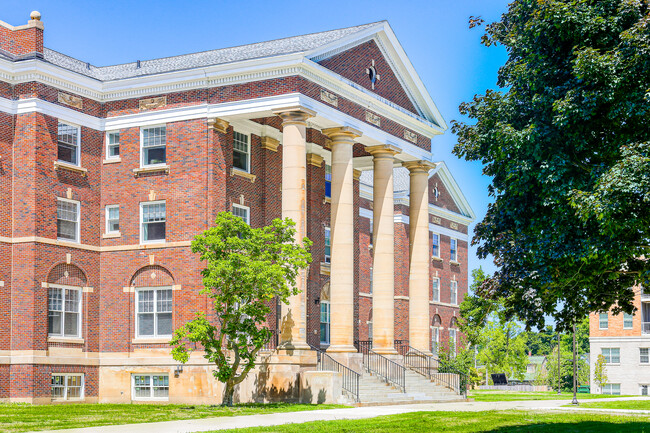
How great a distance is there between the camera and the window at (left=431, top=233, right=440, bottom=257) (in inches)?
2643

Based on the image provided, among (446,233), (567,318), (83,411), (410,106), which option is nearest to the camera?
(567,318)

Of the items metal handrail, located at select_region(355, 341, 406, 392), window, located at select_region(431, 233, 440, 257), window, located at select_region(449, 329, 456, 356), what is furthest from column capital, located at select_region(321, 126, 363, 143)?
window, located at select_region(449, 329, 456, 356)

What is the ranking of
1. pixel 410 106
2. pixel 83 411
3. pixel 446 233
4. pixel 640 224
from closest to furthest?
pixel 640 224, pixel 83 411, pixel 410 106, pixel 446 233

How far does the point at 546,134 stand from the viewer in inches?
732

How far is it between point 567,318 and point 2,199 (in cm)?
2282

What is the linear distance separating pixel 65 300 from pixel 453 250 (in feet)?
133

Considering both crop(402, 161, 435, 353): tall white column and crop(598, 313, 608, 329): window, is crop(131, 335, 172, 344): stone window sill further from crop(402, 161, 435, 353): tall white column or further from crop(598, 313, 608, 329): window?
crop(598, 313, 608, 329): window

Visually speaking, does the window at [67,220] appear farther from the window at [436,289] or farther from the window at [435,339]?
the window at [436,289]

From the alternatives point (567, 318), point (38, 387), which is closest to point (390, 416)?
point (567, 318)

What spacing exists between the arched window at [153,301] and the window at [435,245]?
111 ft

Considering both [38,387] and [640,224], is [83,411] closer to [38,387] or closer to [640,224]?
[38,387]

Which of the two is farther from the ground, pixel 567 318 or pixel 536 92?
pixel 536 92

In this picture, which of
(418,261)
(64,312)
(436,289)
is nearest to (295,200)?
(64,312)

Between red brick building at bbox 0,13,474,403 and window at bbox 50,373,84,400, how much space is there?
6cm
